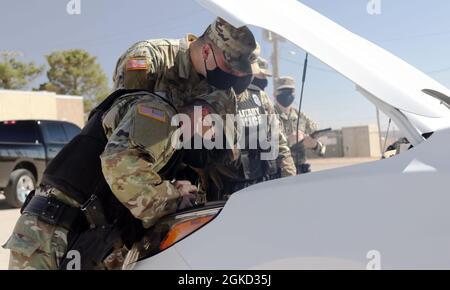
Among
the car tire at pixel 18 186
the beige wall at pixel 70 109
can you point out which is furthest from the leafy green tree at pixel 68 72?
the car tire at pixel 18 186

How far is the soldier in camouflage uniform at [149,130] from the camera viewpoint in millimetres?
1592

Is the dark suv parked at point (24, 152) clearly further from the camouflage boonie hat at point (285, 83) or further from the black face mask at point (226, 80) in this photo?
the camouflage boonie hat at point (285, 83)

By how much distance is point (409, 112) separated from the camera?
1.43 m

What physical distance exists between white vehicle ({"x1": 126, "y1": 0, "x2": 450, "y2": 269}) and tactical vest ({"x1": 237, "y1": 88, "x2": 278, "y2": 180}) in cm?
12

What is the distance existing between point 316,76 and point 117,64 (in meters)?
1.19

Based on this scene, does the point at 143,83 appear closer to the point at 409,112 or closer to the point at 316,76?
the point at 316,76

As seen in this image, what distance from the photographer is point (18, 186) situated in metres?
8.37

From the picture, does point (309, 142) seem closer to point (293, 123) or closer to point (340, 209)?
point (293, 123)

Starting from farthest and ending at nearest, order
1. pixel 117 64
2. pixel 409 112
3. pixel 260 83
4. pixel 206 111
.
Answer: pixel 117 64 → pixel 206 111 → pixel 260 83 → pixel 409 112

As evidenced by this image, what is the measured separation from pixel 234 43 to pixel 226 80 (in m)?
0.17

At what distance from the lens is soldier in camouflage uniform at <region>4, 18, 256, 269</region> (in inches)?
62.7

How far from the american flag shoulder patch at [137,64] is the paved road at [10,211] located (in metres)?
0.98

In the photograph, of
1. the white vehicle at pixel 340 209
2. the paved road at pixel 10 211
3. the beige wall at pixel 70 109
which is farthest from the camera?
the beige wall at pixel 70 109
